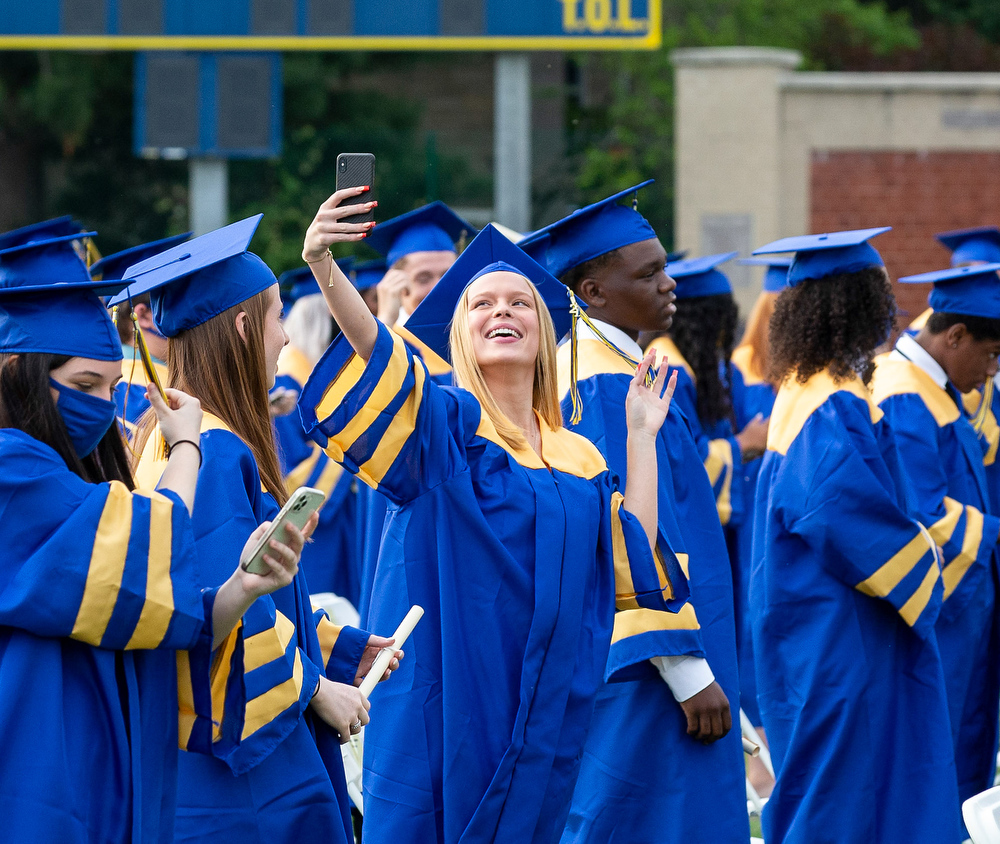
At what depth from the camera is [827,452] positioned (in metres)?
4.04

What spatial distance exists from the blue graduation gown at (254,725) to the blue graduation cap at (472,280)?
929mm

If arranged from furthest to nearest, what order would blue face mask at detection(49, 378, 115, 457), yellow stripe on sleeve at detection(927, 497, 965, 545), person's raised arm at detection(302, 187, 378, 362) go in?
yellow stripe on sleeve at detection(927, 497, 965, 545) → person's raised arm at detection(302, 187, 378, 362) → blue face mask at detection(49, 378, 115, 457)

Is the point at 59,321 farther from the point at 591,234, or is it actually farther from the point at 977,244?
the point at 977,244

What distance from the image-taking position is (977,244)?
6492mm

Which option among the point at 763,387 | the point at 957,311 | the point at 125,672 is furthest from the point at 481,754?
the point at 763,387

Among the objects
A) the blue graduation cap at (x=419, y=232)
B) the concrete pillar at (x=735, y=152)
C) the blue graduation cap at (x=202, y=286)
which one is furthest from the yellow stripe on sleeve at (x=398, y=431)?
the concrete pillar at (x=735, y=152)

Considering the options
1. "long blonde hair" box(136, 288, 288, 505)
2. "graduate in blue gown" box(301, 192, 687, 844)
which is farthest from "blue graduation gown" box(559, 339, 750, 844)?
"long blonde hair" box(136, 288, 288, 505)

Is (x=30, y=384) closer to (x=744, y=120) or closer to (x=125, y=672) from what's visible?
(x=125, y=672)

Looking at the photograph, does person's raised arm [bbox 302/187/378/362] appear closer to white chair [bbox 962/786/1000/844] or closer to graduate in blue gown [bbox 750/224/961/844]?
white chair [bbox 962/786/1000/844]

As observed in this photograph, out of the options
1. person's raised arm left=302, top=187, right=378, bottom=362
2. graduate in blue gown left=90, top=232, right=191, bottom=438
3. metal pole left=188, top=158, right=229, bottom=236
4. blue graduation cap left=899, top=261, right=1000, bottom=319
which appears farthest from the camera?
metal pole left=188, top=158, right=229, bottom=236

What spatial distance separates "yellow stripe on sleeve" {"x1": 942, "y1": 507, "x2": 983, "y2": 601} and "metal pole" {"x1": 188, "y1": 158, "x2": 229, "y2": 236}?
29.9 feet

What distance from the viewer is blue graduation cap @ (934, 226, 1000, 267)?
6438 mm

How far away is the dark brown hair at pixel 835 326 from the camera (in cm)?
423

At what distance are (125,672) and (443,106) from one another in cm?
1776
